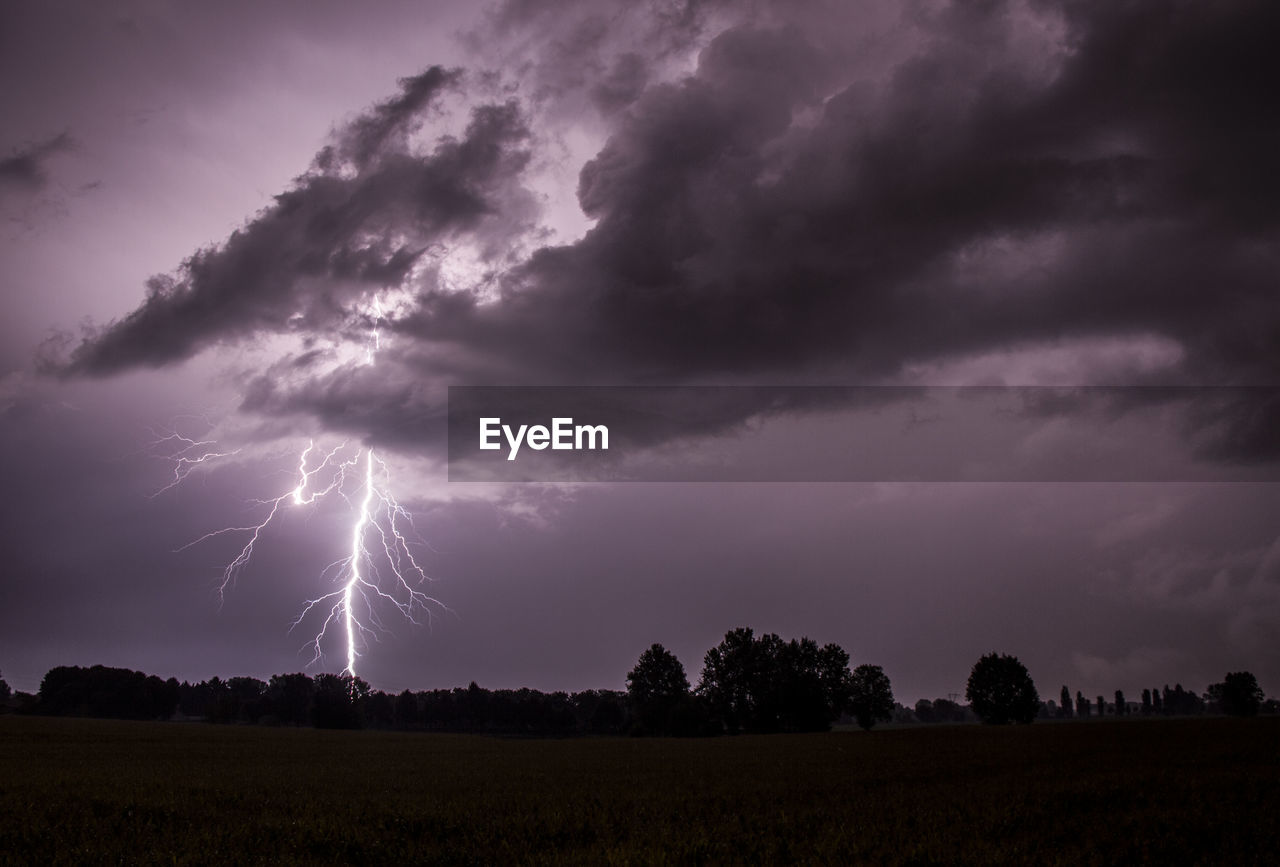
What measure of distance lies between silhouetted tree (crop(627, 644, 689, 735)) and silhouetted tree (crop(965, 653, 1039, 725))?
41.7m

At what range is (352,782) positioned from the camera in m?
24.5

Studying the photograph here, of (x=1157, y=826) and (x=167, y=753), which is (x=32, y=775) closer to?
(x=167, y=753)

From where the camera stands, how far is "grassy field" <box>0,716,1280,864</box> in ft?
41.1

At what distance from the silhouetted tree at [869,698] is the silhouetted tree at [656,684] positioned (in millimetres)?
23882

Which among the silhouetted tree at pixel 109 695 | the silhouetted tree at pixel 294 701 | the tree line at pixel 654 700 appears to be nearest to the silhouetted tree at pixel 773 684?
the tree line at pixel 654 700

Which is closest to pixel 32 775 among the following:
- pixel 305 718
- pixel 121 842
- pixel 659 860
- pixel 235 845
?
pixel 121 842

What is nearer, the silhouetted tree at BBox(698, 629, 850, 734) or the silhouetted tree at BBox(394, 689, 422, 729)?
the silhouetted tree at BBox(698, 629, 850, 734)

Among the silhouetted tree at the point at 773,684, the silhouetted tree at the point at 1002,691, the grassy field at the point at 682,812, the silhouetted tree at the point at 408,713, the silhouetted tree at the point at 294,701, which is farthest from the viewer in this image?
the silhouetted tree at the point at 408,713

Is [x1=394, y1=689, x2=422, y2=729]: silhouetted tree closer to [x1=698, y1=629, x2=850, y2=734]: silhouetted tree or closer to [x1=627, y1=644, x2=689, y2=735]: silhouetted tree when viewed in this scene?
[x1=627, y1=644, x2=689, y2=735]: silhouetted tree

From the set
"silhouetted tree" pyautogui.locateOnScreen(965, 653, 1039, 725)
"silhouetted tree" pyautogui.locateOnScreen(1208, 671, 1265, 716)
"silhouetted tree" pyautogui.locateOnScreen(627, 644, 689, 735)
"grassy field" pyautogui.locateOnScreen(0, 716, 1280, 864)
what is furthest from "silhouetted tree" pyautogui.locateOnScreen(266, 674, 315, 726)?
"silhouetted tree" pyautogui.locateOnScreen(1208, 671, 1265, 716)

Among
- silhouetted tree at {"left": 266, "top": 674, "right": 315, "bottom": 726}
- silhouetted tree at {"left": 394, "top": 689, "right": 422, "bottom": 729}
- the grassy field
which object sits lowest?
silhouetted tree at {"left": 394, "top": 689, "right": 422, "bottom": 729}

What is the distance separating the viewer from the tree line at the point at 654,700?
3866 inches

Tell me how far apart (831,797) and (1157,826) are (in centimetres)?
692

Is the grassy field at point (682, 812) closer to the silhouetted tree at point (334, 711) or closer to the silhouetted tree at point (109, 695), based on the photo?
the silhouetted tree at point (334, 711)
